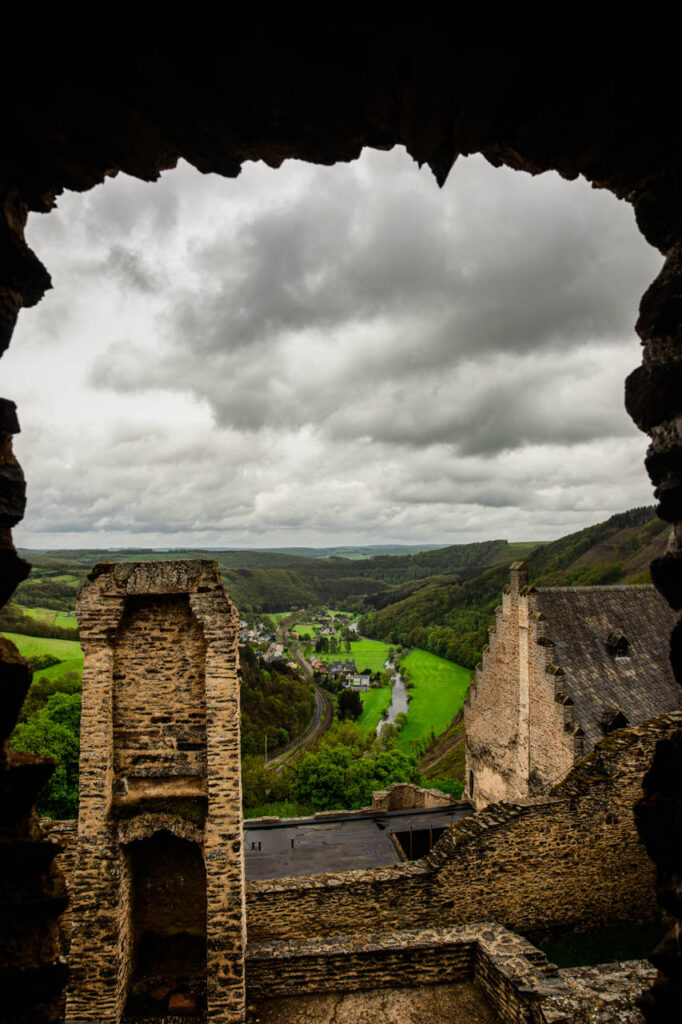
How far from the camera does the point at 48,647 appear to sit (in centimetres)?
6084

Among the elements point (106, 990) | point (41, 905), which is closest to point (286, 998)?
point (106, 990)

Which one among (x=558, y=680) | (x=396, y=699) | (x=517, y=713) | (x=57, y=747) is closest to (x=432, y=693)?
(x=396, y=699)

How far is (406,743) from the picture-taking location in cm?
6219

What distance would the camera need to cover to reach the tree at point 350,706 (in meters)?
75.8

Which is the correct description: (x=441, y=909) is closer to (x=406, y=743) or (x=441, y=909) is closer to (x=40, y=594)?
(x=406, y=743)

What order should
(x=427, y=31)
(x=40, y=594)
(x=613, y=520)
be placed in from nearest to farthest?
(x=427, y=31), (x=40, y=594), (x=613, y=520)

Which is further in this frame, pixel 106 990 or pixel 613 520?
pixel 613 520

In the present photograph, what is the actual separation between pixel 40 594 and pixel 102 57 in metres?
102

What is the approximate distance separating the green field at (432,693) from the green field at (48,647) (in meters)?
38.5

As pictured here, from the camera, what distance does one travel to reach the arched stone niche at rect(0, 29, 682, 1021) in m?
2.51

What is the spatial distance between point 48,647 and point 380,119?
228ft

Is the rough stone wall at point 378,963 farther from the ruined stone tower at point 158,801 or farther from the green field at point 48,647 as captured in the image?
the green field at point 48,647

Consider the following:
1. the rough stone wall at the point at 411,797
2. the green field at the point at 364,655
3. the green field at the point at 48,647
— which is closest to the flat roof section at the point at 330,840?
the rough stone wall at the point at 411,797

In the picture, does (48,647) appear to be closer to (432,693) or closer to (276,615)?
(432,693)
